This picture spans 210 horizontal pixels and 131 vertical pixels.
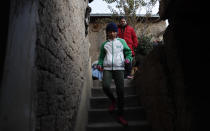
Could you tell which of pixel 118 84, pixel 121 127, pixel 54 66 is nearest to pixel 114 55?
pixel 118 84

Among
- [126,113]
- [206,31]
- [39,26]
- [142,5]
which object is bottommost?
[126,113]

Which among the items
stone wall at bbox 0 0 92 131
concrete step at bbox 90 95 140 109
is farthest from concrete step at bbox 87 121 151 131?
stone wall at bbox 0 0 92 131

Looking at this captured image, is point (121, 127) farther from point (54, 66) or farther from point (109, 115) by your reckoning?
point (54, 66)

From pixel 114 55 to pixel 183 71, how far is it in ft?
4.31

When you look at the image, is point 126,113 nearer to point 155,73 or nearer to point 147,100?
point 147,100

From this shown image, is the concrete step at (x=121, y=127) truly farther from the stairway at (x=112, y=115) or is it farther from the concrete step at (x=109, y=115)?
the concrete step at (x=109, y=115)

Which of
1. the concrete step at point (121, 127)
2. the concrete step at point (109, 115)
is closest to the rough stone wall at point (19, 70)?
the concrete step at point (121, 127)

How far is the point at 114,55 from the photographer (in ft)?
9.20

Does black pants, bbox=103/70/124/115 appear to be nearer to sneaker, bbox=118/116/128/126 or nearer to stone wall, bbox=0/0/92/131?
sneaker, bbox=118/116/128/126

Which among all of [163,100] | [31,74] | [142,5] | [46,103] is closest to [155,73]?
[163,100]

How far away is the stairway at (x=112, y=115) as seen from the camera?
2715 millimetres

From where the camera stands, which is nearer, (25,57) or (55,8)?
(25,57)

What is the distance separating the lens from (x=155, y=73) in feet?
7.94

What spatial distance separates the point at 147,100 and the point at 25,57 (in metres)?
2.36
